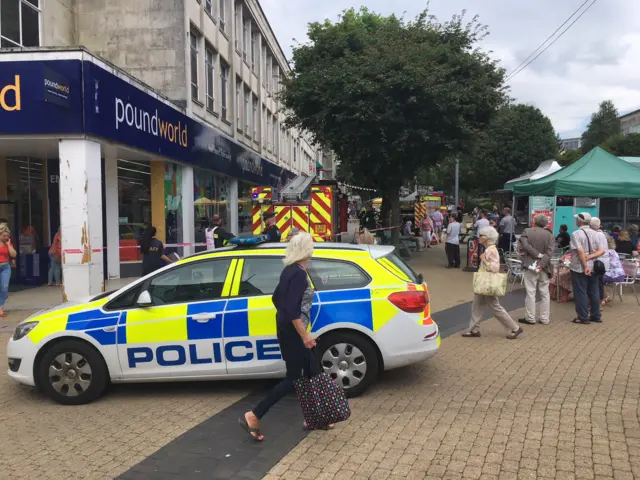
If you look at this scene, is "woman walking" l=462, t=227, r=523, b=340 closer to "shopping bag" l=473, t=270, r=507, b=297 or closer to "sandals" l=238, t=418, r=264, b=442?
"shopping bag" l=473, t=270, r=507, b=297

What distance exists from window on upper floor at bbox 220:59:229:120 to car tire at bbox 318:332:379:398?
53.7 feet

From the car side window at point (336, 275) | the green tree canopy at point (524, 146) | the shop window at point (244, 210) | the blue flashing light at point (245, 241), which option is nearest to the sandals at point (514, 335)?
the car side window at point (336, 275)

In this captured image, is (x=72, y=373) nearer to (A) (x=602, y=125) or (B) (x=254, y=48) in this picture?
(B) (x=254, y=48)

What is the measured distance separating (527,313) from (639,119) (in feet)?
287

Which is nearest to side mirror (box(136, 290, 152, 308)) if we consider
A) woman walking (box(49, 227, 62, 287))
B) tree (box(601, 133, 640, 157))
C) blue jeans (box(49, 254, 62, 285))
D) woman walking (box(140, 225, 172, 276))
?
woman walking (box(140, 225, 172, 276))

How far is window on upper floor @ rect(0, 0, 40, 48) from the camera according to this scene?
457 inches

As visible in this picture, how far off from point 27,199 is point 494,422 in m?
12.4

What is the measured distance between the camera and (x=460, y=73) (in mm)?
17000

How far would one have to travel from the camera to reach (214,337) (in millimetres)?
5242

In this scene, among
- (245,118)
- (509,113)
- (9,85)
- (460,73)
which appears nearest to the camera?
(9,85)

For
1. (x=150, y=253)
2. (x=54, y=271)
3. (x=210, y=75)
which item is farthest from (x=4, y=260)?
(x=210, y=75)

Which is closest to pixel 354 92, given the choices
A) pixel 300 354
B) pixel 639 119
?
pixel 300 354

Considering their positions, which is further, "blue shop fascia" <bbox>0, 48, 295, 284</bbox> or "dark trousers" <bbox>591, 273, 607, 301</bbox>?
"blue shop fascia" <bbox>0, 48, 295, 284</bbox>

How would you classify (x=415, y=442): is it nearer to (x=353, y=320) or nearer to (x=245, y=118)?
(x=353, y=320)
